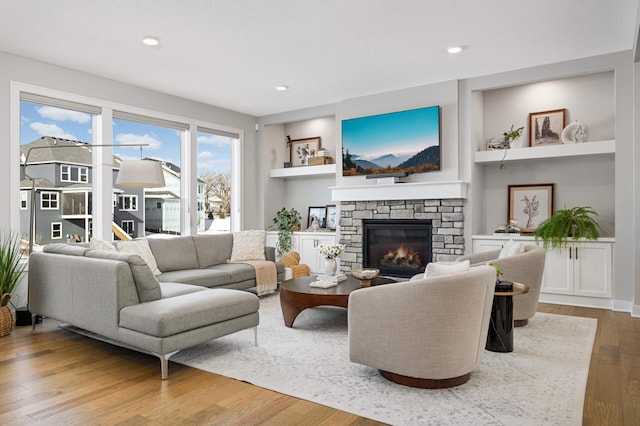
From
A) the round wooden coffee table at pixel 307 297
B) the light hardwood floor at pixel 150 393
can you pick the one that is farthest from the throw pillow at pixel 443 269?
the round wooden coffee table at pixel 307 297

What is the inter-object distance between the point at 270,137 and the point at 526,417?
6.04 meters

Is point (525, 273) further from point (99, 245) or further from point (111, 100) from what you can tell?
point (111, 100)

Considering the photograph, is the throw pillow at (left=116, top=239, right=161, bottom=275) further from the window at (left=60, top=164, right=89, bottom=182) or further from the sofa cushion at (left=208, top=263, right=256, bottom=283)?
the window at (left=60, top=164, right=89, bottom=182)

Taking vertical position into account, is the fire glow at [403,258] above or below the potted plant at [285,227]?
below

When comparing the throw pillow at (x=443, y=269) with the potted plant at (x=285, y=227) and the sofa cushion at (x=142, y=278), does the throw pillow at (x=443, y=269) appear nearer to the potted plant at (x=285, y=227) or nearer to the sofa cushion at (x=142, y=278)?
the sofa cushion at (x=142, y=278)

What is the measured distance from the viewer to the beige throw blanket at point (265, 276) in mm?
5328

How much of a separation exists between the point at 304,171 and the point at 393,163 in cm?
168

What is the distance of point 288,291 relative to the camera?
3986 mm

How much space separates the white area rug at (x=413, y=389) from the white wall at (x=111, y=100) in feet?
9.88

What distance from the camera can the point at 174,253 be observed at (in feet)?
16.7

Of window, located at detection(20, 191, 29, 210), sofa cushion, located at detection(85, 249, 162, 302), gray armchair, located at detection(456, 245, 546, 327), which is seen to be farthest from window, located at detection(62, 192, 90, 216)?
gray armchair, located at detection(456, 245, 546, 327)

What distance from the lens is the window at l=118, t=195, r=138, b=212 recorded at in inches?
216

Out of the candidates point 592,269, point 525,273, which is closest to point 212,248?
point 525,273

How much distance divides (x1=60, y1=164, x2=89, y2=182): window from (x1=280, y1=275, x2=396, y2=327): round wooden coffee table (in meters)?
2.82
